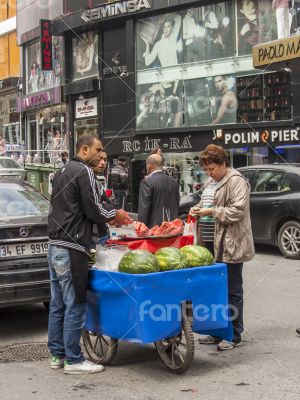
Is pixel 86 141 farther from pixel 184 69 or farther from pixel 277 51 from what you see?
pixel 184 69

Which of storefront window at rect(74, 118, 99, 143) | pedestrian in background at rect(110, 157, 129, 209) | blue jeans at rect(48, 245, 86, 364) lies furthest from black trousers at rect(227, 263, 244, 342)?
storefront window at rect(74, 118, 99, 143)

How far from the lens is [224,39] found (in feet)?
69.2

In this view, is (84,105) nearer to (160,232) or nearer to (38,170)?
(38,170)

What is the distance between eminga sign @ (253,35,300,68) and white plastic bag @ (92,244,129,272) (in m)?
6.94

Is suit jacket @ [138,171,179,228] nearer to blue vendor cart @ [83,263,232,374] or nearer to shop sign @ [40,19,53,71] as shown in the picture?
blue vendor cart @ [83,263,232,374]

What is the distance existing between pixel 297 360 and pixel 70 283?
6.61 ft

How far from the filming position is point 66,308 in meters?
4.96

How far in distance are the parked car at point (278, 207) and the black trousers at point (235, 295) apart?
5.51 meters

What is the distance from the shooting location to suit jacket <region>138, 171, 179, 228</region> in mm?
7305

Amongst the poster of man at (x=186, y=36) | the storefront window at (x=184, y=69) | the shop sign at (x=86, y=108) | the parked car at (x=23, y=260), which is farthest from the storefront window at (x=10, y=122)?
the parked car at (x=23, y=260)

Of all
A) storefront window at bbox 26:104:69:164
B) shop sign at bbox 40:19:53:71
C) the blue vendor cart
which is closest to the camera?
the blue vendor cart

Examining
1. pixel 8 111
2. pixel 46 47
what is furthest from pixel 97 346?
pixel 8 111

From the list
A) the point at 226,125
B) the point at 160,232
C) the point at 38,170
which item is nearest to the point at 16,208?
the point at 160,232

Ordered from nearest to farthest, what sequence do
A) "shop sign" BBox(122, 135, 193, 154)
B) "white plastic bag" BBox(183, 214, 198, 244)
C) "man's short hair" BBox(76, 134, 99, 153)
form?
"man's short hair" BBox(76, 134, 99, 153) → "white plastic bag" BBox(183, 214, 198, 244) → "shop sign" BBox(122, 135, 193, 154)
